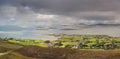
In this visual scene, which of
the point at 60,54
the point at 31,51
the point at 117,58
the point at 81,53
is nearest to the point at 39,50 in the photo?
the point at 31,51

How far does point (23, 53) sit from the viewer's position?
136500mm

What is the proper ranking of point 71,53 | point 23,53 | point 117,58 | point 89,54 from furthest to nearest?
point 23,53
point 71,53
point 89,54
point 117,58

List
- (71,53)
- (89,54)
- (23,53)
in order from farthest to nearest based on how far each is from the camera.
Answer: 1. (23,53)
2. (71,53)
3. (89,54)

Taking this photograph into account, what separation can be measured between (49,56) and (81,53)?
16952 mm

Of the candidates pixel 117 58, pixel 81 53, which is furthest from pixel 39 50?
pixel 117 58

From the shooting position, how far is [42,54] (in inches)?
5192

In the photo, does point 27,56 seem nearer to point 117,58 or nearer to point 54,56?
point 54,56

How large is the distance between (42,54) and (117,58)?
4031 centimetres

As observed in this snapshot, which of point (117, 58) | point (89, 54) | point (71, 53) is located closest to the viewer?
point (117, 58)

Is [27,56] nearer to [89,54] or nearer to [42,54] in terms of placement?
[42,54]

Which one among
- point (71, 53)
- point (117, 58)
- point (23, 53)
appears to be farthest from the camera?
point (23, 53)

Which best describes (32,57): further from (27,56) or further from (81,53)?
(81,53)

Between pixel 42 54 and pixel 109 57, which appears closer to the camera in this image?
pixel 109 57

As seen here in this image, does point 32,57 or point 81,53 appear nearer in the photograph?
point 81,53
